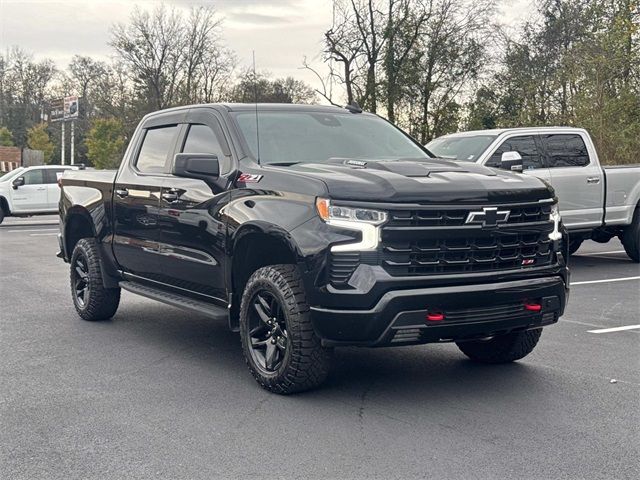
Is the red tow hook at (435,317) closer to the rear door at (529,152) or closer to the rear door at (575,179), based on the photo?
the rear door at (529,152)

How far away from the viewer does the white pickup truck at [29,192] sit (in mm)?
24875

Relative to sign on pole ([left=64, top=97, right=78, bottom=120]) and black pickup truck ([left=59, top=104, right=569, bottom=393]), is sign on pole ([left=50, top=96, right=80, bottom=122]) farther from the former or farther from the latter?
black pickup truck ([left=59, top=104, right=569, bottom=393])

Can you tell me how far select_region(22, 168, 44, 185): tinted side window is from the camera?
2511 centimetres

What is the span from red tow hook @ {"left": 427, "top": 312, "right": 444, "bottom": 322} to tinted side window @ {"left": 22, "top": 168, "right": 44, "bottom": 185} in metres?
22.4

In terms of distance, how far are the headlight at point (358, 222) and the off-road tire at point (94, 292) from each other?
369 centimetres

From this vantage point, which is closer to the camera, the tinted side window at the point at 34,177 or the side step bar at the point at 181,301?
the side step bar at the point at 181,301

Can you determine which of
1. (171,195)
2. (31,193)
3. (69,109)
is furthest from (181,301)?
(69,109)

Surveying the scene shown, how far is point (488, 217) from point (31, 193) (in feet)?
73.4

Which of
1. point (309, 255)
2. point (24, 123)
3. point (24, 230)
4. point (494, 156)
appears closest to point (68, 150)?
point (24, 123)

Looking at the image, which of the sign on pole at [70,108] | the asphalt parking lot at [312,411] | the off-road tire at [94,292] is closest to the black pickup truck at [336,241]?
the asphalt parking lot at [312,411]

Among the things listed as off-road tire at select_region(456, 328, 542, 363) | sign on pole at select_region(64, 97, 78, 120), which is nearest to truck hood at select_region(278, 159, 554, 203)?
off-road tire at select_region(456, 328, 542, 363)

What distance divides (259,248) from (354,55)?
34.3 metres

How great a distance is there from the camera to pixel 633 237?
1297cm

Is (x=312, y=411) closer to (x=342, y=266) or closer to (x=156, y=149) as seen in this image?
(x=342, y=266)
